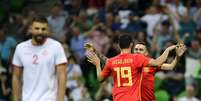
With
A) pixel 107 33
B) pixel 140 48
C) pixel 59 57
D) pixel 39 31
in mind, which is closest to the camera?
pixel 39 31

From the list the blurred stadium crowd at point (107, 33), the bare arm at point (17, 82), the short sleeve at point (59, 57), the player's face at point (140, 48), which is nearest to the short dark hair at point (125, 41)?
the short sleeve at point (59, 57)

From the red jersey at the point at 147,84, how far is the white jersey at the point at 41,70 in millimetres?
1328

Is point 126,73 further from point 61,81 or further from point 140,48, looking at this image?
point 140,48

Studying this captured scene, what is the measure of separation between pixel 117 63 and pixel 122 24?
943 centimetres

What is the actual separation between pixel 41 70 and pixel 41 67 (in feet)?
0.13

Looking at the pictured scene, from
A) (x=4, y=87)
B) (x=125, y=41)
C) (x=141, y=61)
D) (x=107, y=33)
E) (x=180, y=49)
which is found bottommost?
(x=4, y=87)

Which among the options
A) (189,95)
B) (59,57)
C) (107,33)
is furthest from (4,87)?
(59,57)

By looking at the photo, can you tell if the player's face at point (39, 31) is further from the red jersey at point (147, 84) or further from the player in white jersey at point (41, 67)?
the red jersey at point (147, 84)

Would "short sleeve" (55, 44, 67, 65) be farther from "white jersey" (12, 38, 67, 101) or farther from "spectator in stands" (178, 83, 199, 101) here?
"spectator in stands" (178, 83, 199, 101)

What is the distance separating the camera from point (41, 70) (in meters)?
8.70

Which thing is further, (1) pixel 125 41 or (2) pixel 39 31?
(1) pixel 125 41

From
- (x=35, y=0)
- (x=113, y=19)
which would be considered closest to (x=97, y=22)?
(x=113, y=19)

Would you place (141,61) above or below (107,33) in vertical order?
below

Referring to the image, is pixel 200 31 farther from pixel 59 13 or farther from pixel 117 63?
pixel 117 63
